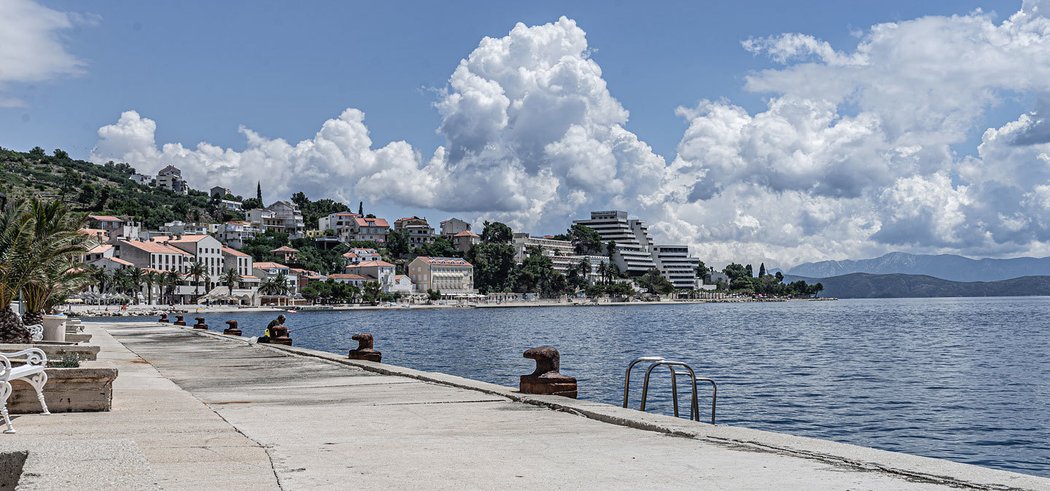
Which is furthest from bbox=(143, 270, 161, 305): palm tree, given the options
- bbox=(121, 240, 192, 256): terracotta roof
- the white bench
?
the white bench

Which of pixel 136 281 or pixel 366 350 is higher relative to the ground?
pixel 136 281

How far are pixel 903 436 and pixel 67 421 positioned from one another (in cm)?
1887

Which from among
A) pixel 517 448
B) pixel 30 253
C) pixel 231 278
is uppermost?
pixel 231 278

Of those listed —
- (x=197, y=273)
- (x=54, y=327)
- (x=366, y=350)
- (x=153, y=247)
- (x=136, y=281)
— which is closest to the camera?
(x=366, y=350)

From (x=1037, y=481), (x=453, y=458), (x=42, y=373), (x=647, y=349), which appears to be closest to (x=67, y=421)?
(x=42, y=373)

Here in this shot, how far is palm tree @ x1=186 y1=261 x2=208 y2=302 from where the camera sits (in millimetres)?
183000

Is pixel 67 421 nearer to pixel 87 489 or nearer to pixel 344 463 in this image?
pixel 344 463

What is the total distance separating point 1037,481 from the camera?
7.52 m

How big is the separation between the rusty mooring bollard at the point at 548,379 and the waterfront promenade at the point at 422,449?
1.26ft

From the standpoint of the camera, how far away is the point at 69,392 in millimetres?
11375

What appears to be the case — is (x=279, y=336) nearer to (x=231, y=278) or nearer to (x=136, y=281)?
(x=136, y=281)

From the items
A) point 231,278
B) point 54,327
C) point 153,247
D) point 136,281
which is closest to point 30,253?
point 54,327

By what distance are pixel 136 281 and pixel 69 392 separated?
581 feet

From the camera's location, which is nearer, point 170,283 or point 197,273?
point 170,283
